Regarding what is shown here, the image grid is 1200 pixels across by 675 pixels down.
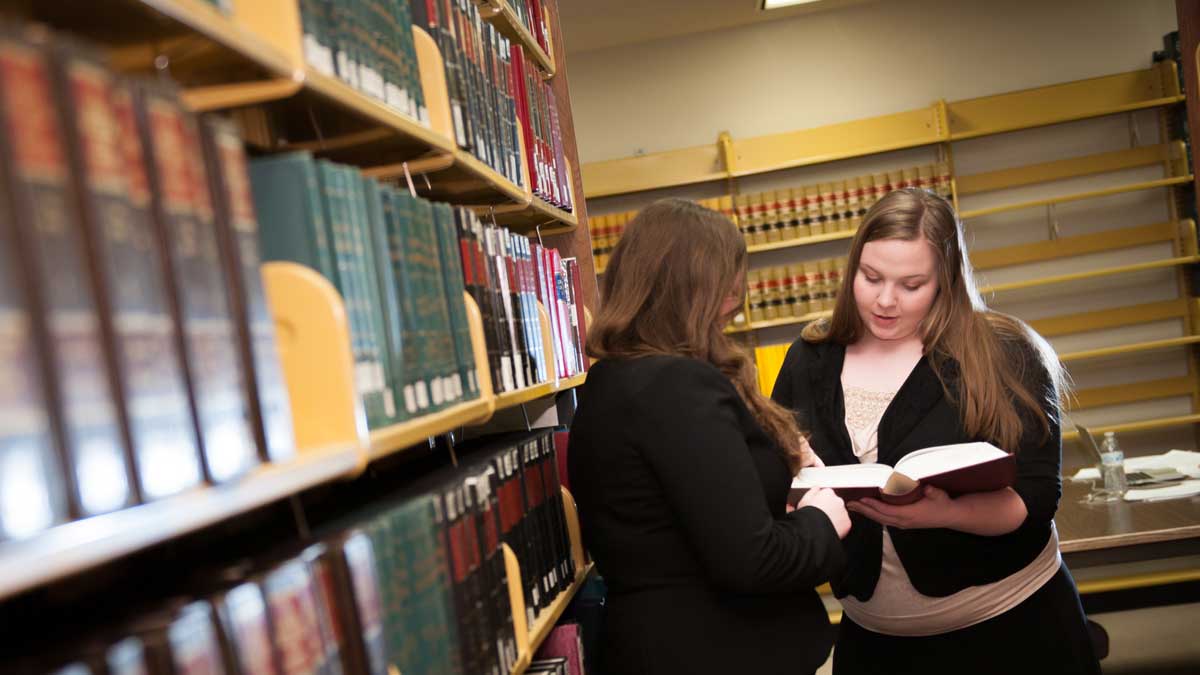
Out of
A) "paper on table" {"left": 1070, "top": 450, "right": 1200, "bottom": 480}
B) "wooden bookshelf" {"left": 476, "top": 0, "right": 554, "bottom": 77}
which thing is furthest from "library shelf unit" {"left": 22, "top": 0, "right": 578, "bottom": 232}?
"paper on table" {"left": 1070, "top": 450, "right": 1200, "bottom": 480}

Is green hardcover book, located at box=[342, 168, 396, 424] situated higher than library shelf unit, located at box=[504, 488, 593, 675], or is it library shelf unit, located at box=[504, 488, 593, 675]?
green hardcover book, located at box=[342, 168, 396, 424]

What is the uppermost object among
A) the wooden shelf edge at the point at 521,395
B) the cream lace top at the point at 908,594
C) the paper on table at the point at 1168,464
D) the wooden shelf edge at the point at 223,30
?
the wooden shelf edge at the point at 223,30

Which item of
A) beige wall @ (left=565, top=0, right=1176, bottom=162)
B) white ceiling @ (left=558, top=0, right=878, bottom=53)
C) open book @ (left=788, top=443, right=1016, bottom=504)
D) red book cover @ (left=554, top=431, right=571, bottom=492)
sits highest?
white ceiling @ (left=558, top=0, right=878, bottom=53)

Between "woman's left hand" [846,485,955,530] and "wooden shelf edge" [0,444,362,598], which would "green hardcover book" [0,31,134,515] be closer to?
"wooden shelf edge" [0,444,362,598]

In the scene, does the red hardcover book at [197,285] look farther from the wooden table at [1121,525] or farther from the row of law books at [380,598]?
the wooden table at [1121,525]

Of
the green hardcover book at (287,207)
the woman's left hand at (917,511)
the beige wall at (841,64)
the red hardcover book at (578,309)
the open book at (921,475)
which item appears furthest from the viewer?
the beige wall at (841,64)

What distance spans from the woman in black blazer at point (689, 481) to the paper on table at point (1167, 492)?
1980 mm

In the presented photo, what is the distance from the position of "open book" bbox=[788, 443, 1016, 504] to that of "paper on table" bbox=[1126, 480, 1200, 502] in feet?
5.72

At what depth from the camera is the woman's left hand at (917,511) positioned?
164 centimetres

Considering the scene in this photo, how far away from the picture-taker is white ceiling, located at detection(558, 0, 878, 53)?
16.7 ft

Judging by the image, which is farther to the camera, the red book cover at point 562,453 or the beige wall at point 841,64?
the beige wall at point 841,64

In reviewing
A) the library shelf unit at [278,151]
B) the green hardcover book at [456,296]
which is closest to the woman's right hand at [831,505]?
the library shelf unit at [278,151]

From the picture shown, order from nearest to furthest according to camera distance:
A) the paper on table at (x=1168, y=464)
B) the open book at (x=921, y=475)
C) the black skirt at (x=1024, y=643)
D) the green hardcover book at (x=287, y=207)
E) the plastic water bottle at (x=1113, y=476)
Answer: the green hardcover book at (x=287, y=207) < the open book at (x=921, y=475) < the black skirt at (x=1024, y=643) < the plastic water bottle at (x=1113, y=476) < the paper on table at (x=1168, y=464)

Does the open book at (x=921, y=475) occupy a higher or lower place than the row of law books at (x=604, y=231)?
lower
